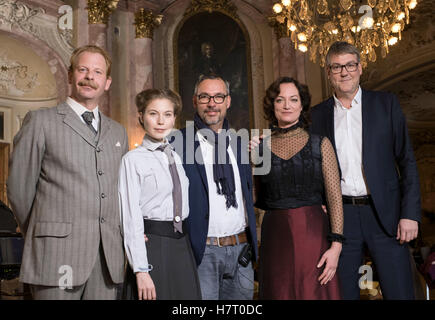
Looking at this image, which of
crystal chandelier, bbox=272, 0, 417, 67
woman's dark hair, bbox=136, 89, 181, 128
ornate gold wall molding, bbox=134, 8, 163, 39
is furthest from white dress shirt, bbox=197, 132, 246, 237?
ornate gold wall molding, bbox=134, 8, 163, 39

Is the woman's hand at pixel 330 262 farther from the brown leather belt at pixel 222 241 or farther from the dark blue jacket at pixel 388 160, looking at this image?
the brown leather belt at pixel 222 241

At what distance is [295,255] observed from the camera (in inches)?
99.3

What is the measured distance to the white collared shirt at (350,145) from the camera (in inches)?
107

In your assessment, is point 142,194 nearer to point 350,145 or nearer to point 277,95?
point 277,95

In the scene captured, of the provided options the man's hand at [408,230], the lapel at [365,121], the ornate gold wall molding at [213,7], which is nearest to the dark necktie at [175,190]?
the lapel at [365,121]

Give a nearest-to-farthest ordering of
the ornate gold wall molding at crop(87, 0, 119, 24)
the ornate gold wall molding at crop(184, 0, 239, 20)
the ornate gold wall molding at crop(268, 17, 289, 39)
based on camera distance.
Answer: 1. the ornate gold wall molding at crop(87, 0, 119, 24)
2. the ornate gold wall molding at crop(268, 17, 289, 39)
3. the ornate gold wall molding at crop(184, 0, 239, 20)

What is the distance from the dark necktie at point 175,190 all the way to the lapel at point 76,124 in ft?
1.15

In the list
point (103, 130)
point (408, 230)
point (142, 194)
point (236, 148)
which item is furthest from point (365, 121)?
point (103, 130)

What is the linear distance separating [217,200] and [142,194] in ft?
1.45

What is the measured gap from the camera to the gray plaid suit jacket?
219 centimetres

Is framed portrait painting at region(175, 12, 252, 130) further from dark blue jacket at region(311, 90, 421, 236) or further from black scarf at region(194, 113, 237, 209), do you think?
black scarf at region(194, 113, 237, 209)

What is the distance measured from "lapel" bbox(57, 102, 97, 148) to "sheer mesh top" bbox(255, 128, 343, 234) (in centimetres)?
96
